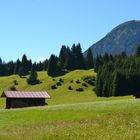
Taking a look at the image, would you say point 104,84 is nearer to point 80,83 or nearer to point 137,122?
point 80,83

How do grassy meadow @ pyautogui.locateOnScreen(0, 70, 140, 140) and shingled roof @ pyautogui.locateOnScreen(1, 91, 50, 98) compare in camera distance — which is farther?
shingled roof @ pyautogui.locateOnScreen(1, 91, 50, 98)

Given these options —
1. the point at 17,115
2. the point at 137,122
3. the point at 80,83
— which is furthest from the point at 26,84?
the point at 137,122

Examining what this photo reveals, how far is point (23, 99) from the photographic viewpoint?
11069 centimetres

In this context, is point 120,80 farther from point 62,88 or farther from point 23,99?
point 23,99

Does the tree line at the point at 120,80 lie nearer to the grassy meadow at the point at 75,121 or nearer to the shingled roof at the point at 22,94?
the grassy meadow at the point at 75,121

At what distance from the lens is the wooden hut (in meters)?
109

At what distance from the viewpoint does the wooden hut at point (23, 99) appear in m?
109

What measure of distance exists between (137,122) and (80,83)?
14182cm

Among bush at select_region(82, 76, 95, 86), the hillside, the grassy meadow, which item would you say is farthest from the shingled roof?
bush at select_region(82, 76, 95, 86)

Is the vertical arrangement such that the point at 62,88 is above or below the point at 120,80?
below

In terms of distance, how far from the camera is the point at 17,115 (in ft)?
185

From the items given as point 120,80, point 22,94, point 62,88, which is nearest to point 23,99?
point 22,94

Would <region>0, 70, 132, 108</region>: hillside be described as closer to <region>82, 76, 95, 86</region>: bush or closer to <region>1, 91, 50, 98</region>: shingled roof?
<region>82, 76, 95, 86</region>: bush

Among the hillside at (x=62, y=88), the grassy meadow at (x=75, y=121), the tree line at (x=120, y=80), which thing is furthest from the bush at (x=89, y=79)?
the grassy meadow at (x=75, y=121)
